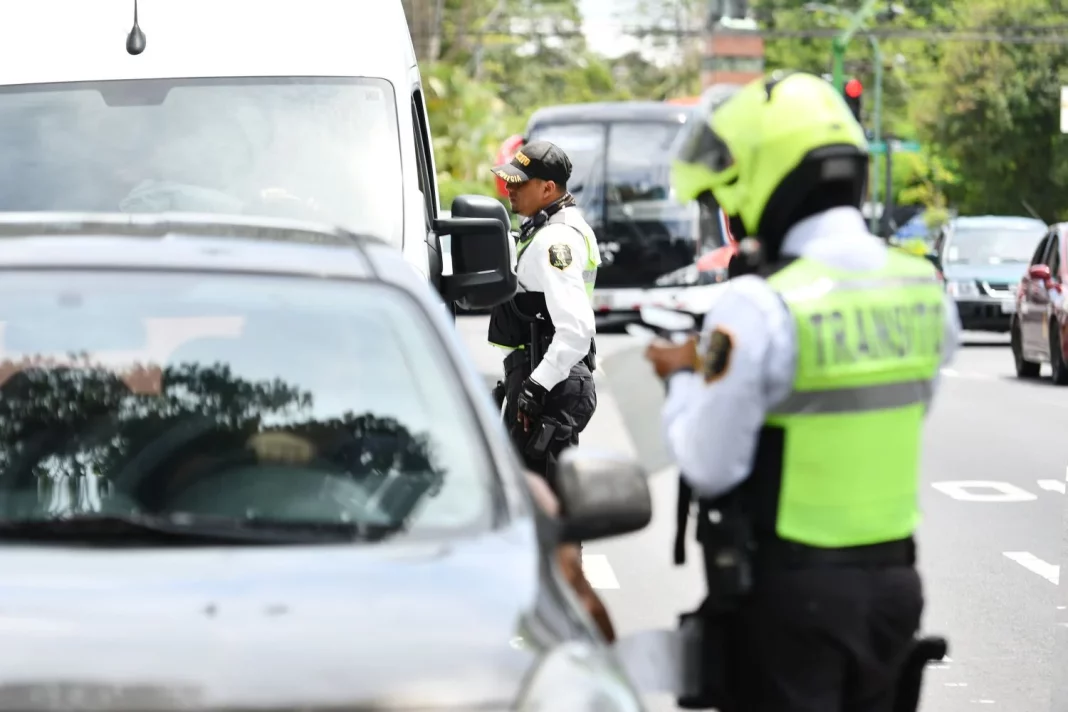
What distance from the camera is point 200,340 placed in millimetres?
4371

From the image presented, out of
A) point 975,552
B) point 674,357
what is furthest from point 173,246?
point 975,552

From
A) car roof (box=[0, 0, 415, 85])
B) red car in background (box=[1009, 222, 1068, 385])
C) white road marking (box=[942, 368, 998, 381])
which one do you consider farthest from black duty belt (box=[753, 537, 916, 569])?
white road marking (box=[942, 368, 998, 381])

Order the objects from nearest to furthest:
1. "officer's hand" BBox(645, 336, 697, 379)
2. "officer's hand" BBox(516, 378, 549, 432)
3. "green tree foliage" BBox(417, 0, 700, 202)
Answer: "officer's hand" BBox(645, 336, 697, 379) → "officer's hand" BBox(516, 378, 549, 432) → "green tree foliage" BBox(417, 0, 700, 202)

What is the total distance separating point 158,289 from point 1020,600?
5913 mm

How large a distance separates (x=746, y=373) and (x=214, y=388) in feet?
3.74

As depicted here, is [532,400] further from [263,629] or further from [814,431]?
[263,629]

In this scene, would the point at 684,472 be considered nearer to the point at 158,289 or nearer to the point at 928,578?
the point at 158,289

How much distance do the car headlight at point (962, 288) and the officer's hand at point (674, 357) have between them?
80.3 ft

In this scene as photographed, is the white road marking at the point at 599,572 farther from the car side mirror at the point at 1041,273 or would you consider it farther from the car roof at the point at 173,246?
the car side mirror at the point at 1041,273

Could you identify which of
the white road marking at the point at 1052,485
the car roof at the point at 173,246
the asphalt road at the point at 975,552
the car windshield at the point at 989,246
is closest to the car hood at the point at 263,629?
the car roof at the point at 173,246

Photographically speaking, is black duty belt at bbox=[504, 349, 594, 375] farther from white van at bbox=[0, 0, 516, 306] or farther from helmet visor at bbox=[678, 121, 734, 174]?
helmet visor at bbox=[678, 121, 734, 174]

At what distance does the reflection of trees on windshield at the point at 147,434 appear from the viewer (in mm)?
4273

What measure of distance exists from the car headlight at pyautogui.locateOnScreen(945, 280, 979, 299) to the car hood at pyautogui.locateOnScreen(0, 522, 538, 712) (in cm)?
2518

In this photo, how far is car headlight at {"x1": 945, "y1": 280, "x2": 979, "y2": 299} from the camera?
28.2m
